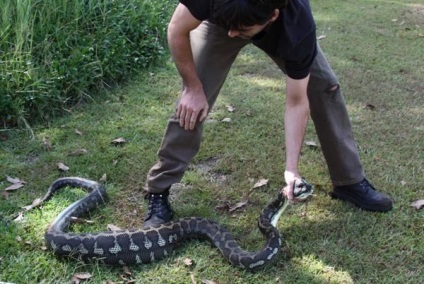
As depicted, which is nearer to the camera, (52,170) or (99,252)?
(99,252)

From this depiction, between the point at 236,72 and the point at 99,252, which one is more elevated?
the point at 99,252

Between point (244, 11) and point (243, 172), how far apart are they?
2350 mm

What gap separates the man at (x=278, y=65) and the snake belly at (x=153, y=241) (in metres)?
0.25

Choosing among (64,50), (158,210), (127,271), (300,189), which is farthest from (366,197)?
(64,50)

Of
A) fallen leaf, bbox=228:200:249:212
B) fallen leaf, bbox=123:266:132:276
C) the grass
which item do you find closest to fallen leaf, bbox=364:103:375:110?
the grass

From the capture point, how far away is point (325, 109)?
4180mm

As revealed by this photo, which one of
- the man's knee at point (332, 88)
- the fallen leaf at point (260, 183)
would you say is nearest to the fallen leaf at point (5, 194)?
the fallen leaf at point (260, 183)

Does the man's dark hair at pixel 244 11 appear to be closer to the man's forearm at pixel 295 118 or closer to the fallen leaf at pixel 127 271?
the man's forearm at pixel 295 118

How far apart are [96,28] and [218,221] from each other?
3961 mm

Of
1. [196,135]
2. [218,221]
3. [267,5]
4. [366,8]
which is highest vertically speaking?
[267,5]

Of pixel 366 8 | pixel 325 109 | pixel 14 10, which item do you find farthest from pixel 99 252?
pixel 366 8

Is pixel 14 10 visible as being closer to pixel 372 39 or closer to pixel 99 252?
pixel 99 252

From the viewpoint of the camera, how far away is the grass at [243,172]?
3.75 metres

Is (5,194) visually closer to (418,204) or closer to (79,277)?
(79,277)
